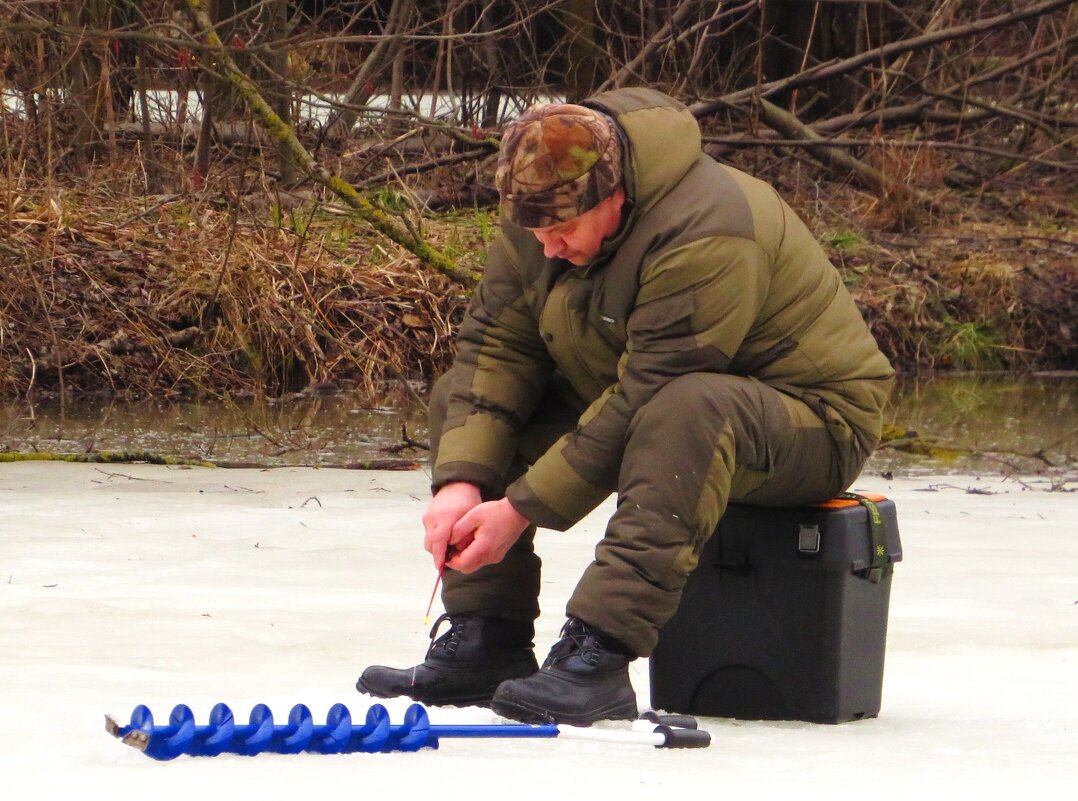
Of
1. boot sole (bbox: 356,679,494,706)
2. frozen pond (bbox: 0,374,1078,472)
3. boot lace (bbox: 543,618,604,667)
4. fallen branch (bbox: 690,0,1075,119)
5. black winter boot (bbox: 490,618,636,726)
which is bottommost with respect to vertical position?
frozen pond (bbox: 0,374,1078,472)

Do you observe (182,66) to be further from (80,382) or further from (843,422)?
(843,422)

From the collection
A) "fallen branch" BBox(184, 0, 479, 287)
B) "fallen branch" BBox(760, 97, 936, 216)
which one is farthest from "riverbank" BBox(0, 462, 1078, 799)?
"fallen branch" BBox(760, 97, 936, 216)

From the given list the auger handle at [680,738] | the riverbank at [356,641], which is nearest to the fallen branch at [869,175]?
the riverbank at [356,641]

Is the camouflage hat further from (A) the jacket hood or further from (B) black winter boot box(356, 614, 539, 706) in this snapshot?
(B) black winter boot box(356, 614, 539, 706)

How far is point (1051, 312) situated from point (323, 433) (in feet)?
14.7

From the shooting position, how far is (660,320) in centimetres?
224

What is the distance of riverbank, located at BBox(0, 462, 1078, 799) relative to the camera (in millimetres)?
1862

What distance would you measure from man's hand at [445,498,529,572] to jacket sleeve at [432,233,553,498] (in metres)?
0.12

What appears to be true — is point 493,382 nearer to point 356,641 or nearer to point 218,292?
point 356,641

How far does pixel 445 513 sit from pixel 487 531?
8 centimetres

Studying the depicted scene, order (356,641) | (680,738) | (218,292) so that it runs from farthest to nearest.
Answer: (218,292) < (356,641) < (680,738)

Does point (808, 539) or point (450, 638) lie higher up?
point (808, 539)

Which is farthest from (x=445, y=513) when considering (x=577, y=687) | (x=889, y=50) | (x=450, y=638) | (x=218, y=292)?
(x=889, y=50)

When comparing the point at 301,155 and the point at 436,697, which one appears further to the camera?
the point at 301,155
